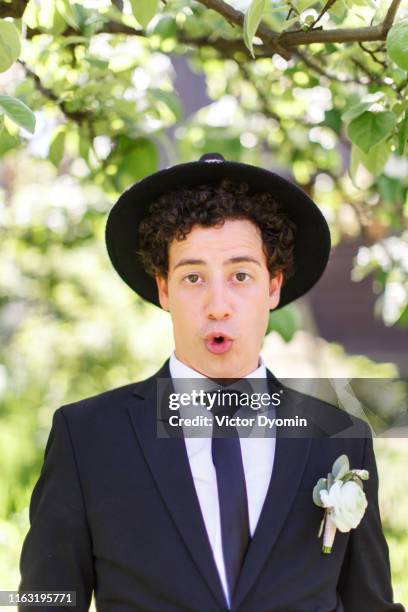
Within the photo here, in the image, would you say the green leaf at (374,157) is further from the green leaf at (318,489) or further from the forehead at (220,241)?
the green leaf at (318,489)

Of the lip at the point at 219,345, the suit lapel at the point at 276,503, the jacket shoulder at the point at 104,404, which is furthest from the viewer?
the jacket shoulder at the point at 104,404

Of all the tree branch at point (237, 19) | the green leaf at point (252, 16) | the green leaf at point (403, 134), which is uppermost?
the tree branch at point (237, 19)

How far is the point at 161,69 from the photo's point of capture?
3.84 metres

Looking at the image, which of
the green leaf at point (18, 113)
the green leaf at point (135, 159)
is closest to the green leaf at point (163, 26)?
the green leaf at point (135, 159)

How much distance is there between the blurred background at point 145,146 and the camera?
2363 mm

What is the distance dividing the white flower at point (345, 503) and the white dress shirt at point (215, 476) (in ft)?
0.48

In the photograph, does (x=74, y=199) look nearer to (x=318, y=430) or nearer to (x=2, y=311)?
(x=2, y=311)

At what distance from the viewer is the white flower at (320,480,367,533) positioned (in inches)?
80.2

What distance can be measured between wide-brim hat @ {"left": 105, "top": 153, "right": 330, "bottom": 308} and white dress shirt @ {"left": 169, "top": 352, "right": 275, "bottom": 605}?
412 mm

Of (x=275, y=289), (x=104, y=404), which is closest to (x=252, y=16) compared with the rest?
(x=275, y=289)

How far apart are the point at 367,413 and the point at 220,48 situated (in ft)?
4.65

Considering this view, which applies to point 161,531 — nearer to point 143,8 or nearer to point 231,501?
point 231,501

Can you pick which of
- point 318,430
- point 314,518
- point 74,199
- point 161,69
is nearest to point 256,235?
point 318,430

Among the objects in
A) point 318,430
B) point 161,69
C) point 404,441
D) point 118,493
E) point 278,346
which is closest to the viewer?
point 118,493
